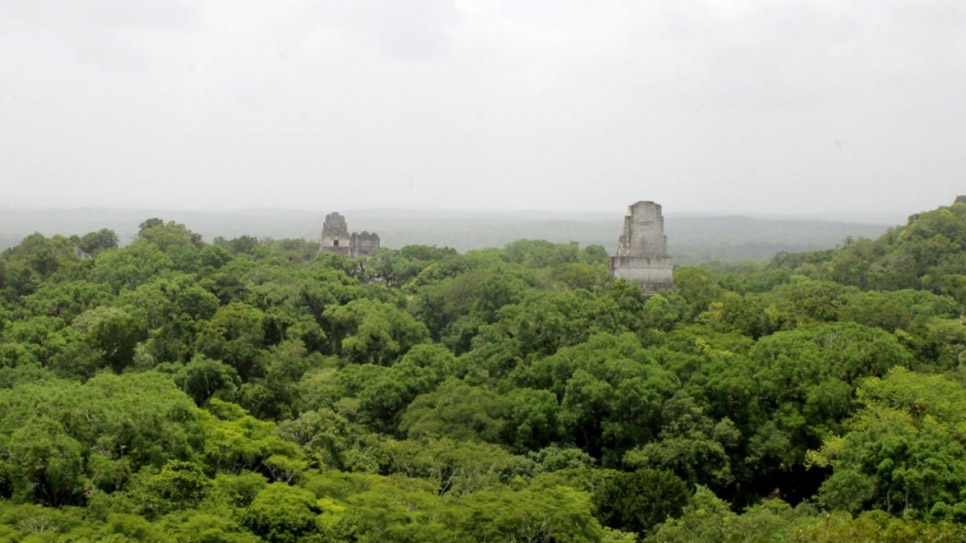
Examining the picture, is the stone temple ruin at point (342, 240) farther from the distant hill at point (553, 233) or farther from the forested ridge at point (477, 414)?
the distant hill at point (553, 233)

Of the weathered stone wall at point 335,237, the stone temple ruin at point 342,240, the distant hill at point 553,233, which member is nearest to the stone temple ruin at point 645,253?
the stone temple ruin at point 342,240

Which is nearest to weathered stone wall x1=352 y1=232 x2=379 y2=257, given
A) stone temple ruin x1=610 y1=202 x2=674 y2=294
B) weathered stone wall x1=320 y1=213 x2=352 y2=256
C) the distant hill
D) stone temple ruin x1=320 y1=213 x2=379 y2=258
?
stone temple ruin x1=320 y1=213 x2=379 y2=258

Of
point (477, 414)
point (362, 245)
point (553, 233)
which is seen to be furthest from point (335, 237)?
point (553, 233)

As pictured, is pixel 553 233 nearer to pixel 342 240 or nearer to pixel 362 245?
pixel 362 245

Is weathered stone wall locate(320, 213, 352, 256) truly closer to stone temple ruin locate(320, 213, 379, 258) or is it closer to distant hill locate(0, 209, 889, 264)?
stone temple ruin locate(320, 213, 379, 258)

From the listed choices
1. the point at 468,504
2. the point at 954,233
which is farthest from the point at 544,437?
the point at 954,233
